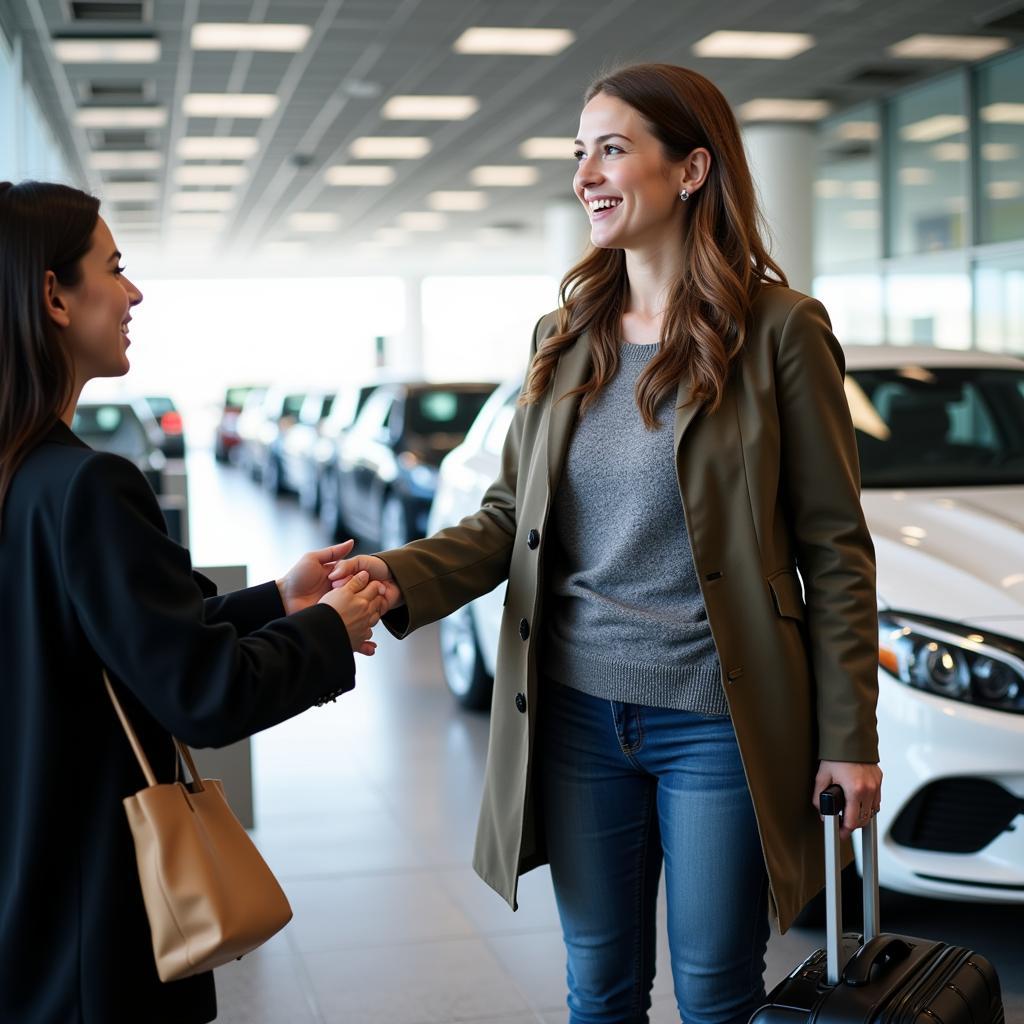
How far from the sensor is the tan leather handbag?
147 cm

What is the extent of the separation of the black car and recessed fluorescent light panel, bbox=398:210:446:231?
14693 mm

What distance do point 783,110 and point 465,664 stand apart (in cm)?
1132

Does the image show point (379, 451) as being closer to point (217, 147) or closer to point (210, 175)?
point (217, 147)

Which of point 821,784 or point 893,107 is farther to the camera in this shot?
point 893,107

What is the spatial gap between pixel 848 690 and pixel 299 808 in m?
3.17

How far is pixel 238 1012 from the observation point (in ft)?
10.4

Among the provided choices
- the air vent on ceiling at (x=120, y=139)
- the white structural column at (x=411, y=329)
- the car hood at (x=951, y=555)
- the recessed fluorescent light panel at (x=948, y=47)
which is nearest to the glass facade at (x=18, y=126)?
the air vent on ceiling at (x=120, y=139)

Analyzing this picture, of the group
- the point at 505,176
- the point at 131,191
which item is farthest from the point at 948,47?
the point at 131,191

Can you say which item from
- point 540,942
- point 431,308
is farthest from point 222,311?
point 540,942

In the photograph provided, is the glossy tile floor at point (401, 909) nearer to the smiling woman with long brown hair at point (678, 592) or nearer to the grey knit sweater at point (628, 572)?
the smiling woman with long brown hair at point (678, 592)

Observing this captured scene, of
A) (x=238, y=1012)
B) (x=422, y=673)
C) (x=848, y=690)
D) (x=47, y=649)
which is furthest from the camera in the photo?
(x=422, y=673)

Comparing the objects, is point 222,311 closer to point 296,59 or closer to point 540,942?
point 296,59

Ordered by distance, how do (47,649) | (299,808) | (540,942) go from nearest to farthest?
1. (47,649)
2. (540,942)
3. (299,808)

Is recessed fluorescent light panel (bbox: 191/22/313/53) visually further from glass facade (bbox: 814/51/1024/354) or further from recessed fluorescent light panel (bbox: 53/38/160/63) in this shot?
glass facade (bbox: 814/51/1024/354)
